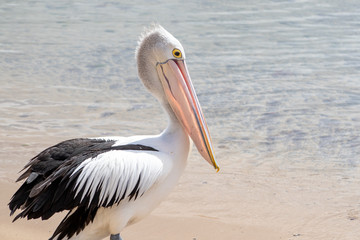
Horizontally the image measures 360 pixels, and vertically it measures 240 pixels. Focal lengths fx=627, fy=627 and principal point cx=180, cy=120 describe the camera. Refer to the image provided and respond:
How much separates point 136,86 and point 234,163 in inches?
107

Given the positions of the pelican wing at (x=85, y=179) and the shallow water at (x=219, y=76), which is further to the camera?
the shallow water at (x=219, y=76)

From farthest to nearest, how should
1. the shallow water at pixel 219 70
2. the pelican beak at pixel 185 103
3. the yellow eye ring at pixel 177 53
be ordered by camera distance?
the shallow water at pixel 219 70, the yellow eye ring at pixel 177 53, the pelican beak at pixel 185 103

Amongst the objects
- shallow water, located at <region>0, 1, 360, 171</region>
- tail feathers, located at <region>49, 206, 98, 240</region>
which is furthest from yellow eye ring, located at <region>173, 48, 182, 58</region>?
shallow water, located at <region>0, 1, 360, 171</region>

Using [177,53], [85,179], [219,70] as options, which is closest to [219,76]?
[219,70]

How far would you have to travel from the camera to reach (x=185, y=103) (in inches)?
152

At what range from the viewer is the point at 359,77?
8164 mm

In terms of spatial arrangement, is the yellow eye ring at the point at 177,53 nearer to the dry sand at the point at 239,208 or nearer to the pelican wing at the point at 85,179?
the pelican wing at the point at 85,179

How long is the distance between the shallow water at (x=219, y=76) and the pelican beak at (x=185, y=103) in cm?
177

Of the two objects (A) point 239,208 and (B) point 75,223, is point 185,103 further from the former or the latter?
(A) point 239,208

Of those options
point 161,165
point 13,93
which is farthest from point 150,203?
point 13,93

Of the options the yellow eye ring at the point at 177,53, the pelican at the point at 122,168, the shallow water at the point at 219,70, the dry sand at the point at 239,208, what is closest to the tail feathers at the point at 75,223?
the pelican at the point at 122,168

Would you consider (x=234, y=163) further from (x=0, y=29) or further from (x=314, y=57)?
(x=0, y=29)

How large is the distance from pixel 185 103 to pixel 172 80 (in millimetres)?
177

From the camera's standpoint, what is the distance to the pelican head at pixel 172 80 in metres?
3.79
